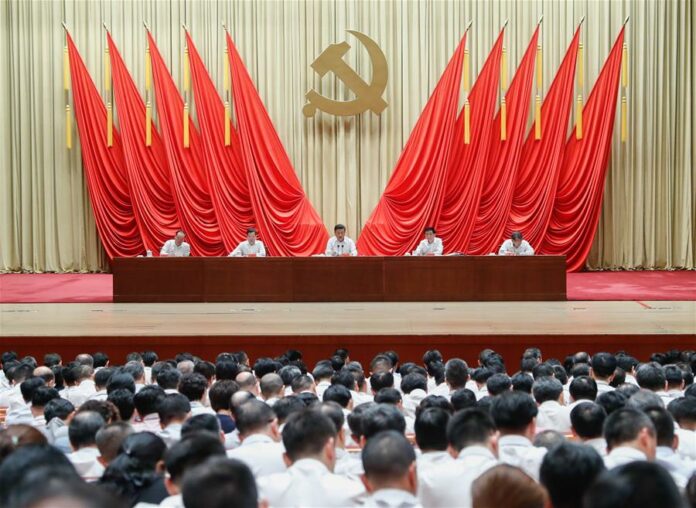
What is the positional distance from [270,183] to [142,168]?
5.72 ft

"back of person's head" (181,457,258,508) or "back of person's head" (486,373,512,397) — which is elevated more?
"back of person's head" (181,457,258,508)

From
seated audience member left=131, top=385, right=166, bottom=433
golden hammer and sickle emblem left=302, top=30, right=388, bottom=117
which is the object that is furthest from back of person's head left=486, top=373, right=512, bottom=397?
golden hammer and sickle emblem left=302, top=30, right=388, bottom=117

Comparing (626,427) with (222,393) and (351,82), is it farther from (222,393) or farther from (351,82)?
(351,82)

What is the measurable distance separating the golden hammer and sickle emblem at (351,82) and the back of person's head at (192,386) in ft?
26.4

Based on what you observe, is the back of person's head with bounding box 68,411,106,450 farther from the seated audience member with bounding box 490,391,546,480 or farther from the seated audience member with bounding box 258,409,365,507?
the seated audience member with bounding box 490,391,546,480

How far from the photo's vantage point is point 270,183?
38.2 feet

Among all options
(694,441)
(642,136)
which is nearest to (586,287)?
(642,136)

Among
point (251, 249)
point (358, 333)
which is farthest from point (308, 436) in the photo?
point (251, 249)

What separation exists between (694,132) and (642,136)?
0.70m

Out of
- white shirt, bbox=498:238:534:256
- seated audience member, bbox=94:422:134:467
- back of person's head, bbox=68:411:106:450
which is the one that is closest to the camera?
seated audience member, bbox=94:422:134:467

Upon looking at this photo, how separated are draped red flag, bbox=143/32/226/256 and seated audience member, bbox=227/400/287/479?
8717 millimetres

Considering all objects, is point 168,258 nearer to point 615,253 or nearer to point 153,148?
point 153,148

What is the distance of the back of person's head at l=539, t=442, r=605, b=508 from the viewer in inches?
85.6

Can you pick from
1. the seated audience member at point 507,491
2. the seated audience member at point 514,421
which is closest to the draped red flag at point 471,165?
the seated audience member at point 514,421
